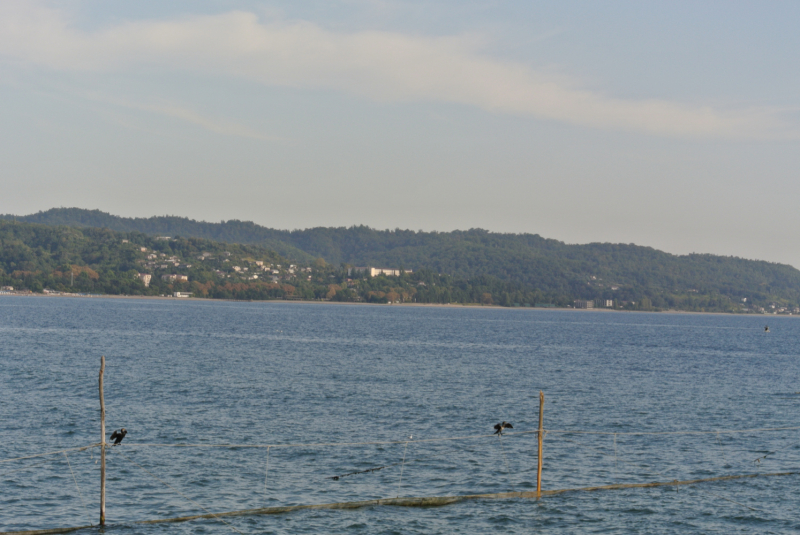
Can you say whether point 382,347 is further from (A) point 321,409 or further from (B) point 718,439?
(B) point 718,439

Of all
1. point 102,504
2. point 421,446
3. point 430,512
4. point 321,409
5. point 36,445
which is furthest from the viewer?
point 321,409

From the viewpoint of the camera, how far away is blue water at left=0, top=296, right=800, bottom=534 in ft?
100

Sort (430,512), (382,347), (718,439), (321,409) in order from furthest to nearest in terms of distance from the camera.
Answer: (382,347)
(321,409)
(718,439)
(430,512)

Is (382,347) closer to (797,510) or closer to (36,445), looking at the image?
(36,445)

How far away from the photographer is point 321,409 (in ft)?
181

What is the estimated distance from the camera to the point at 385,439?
4497 cm

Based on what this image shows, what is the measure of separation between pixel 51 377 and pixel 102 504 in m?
45.5

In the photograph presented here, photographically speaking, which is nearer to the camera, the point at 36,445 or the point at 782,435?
the point at 36,445

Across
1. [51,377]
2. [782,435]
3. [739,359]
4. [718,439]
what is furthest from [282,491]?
[739,359]

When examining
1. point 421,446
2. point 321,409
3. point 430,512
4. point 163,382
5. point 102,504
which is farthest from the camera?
point 163,382

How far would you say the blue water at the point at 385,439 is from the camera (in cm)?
3061

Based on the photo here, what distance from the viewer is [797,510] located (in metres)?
32.1

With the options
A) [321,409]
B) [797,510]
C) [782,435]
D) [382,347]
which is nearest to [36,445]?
[321,409]

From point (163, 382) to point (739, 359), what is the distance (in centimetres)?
9129
